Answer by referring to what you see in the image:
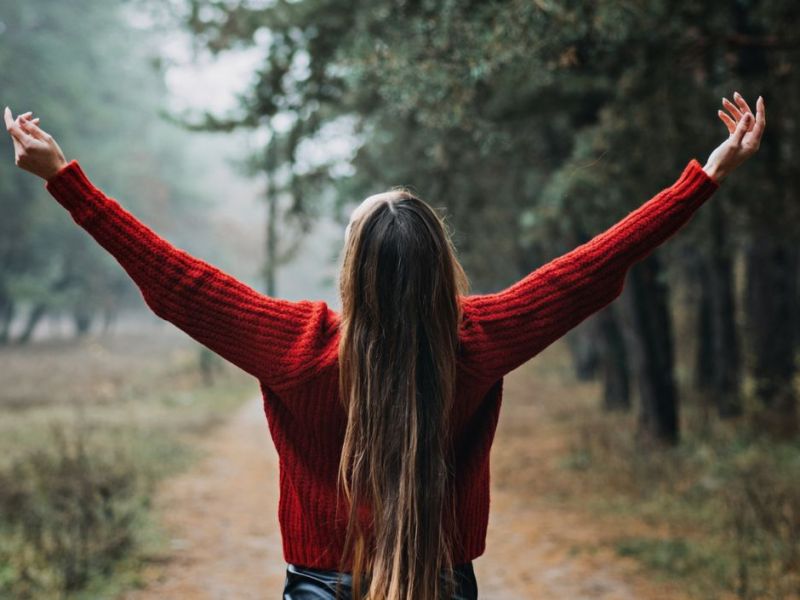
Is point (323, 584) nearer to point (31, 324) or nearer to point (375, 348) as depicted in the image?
point (375, 348)

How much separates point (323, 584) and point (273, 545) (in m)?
5.62

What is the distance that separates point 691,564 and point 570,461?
4.57 meters

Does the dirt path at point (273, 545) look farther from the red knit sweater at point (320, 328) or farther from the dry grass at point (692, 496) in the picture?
the red knit sweater at point (320, 328)

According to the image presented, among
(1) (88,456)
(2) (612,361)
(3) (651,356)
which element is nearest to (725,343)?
(2) (612,361)

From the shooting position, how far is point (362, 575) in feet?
7.04

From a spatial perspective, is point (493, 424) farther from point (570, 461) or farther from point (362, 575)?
point (570, 461)

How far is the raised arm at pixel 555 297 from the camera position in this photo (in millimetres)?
2217

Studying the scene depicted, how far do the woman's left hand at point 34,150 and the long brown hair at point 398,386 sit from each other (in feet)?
2.57

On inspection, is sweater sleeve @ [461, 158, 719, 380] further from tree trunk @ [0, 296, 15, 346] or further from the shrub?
tree trunk @ [0, 296, 15, 346]

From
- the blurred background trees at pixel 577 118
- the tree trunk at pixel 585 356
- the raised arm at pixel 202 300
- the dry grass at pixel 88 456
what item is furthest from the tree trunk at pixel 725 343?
the raised arm at pixel 202 300

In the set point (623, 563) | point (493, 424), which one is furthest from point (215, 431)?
point (493, 424)

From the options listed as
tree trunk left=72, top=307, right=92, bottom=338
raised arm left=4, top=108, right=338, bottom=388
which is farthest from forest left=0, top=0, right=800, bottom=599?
tree trunk left=72, top=307, right=92, bottom=338

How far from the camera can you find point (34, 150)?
2.09 meters

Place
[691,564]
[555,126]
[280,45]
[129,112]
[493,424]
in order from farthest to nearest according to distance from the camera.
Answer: [129,112] → [555,126] → [280,45] → [691,564] → [493,424]
